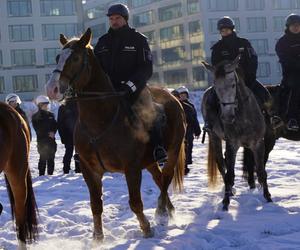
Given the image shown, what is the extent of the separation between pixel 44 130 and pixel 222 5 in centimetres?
4986

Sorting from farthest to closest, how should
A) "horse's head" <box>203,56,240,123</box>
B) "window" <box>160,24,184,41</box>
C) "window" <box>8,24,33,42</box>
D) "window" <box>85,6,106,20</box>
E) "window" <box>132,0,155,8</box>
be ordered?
"window" <box>85,6,106,20</box>
"window" <box>132,0,155,8</box>
"window" <box>160,24,184,41</box>
"window" <box>8,24,33,42</box>
"horse's head" <box>203,56,240,123</box>

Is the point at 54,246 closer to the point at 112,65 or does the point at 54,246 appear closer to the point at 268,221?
the point at 112,65

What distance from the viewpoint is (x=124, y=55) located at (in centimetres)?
629

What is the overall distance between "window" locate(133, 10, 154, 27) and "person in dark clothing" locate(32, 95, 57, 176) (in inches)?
2160

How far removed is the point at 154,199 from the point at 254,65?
275cm

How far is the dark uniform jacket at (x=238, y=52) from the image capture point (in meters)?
8.41

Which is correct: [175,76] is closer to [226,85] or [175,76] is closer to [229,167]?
[229,167]

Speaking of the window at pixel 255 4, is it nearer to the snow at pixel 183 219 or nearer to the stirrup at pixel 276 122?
the snow at pixel 183 219

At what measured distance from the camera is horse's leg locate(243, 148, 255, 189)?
29.8ft

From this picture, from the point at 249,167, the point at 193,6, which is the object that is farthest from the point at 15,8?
the point at 249,167

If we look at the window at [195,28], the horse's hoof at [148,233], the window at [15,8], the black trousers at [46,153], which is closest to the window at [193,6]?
the window at [195,28]

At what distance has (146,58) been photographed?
6363 mm

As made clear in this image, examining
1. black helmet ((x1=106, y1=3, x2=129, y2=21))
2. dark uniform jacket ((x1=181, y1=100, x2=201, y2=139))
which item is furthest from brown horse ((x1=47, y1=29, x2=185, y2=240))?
dark uniform jacket ((x1=181, y1=100, x2=201, y2=139))

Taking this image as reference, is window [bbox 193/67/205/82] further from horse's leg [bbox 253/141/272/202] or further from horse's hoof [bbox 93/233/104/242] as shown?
horse's hoof [bbox 93/233/104/242]
